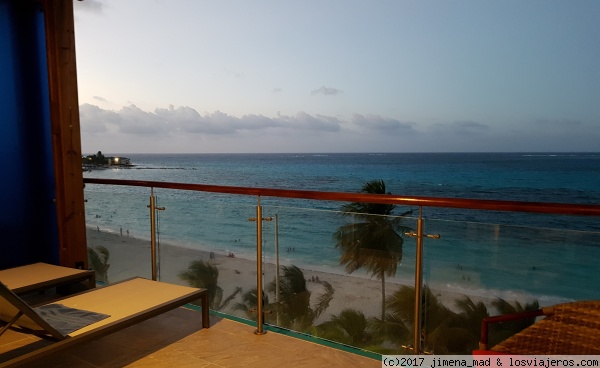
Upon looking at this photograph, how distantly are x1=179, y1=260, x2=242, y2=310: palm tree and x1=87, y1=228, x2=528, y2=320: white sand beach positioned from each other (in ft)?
0.13

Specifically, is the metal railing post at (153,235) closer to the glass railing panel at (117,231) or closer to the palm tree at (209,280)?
the glass railing panel at (117,231)

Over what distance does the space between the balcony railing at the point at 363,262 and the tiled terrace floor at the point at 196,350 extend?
0.16 meters

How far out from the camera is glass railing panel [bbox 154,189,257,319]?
10.6ft

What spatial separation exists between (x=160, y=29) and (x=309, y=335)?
8.12 meters

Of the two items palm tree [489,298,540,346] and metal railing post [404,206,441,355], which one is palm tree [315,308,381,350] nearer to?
metal railing post [404,206,441,355]

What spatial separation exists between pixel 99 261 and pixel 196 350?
190cm

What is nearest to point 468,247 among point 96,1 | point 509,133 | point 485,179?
point 96,1

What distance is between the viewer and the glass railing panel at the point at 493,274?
2082mm

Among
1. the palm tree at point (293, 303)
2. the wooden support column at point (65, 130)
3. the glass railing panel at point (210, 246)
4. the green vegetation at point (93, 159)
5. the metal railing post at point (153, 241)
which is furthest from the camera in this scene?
the green vegetation at point (93, 159)

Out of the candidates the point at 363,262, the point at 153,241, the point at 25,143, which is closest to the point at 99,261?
the point at 153,241

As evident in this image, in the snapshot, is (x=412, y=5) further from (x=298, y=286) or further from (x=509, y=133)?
(x=509, y=133)

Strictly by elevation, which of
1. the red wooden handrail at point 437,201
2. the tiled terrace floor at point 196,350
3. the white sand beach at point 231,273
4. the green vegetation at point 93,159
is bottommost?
the tiled terrace floor at point 196,350

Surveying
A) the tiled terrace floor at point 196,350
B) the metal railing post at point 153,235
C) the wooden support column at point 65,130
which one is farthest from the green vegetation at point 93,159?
the tiled terrace floor at point 196,350

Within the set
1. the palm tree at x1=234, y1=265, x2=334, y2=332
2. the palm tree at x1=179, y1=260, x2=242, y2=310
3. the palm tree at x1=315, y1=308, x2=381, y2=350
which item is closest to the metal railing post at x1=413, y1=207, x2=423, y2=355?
the palm tree at x1=315, y1=308, x2=381, y2=350
